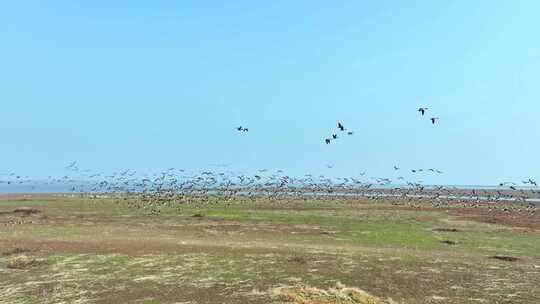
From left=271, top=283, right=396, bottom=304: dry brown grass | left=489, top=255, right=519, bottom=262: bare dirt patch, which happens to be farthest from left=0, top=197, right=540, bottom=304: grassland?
left=489, top=255, right=519, bottom=262: bare dirt patch

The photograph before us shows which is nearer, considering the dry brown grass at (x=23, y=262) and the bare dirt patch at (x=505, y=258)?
the dry brown grass at (x=23, y=262)

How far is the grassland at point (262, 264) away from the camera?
24016 mm

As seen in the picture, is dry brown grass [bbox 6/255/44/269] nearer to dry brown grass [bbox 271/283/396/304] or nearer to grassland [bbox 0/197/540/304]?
grassland [bbox 0/197/540/304]

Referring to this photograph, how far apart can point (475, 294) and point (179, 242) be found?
22206mm

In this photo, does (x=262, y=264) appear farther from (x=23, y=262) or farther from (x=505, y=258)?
(x=505, y=258)

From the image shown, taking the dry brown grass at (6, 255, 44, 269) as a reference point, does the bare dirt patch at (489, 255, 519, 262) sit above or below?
below

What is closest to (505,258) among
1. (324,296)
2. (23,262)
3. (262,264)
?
(262,264)

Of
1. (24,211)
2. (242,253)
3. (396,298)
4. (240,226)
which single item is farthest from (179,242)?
(24,211)

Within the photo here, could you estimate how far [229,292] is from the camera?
24.3m

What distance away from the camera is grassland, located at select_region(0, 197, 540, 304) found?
78.8ft

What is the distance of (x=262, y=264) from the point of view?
30.9 m

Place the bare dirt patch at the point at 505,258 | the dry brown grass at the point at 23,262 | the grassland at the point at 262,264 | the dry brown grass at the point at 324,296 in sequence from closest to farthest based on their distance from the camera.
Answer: the dry brown grass at the point at 324,296
the grassland at the point at 262,264
the dry brown grass at the point at 23,262
the bare dirt patch at the point at 505,258

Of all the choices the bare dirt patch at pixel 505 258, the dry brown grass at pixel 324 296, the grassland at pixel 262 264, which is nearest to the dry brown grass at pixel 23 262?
the grassland at pixel 262 264

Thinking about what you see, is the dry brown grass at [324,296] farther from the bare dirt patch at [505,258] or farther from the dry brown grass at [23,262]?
the dry brown grass at [23,262]
